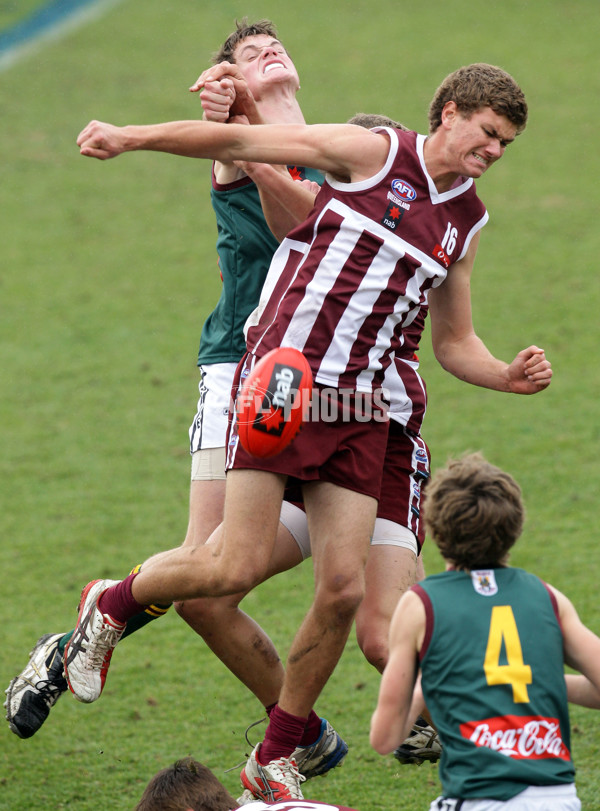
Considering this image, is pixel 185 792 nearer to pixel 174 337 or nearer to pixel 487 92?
pixel 487 92

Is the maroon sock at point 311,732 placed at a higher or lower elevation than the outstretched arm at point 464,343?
lower

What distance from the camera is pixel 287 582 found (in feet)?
25.3

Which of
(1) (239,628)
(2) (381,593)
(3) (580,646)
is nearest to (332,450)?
(2) (381,593)

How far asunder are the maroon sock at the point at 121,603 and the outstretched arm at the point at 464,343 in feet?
5.20

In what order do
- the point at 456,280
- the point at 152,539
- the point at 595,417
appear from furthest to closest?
the point at 595,417, the point at 152,539, the point at 456,280

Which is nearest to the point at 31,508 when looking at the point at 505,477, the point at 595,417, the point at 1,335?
the point at 1,335

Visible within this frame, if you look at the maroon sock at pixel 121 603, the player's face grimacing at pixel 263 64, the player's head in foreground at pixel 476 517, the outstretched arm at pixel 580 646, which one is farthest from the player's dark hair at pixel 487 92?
the maroon sock at pixel 121 603

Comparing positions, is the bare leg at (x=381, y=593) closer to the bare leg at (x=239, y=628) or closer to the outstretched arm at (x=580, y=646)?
the bare leg at (x=239, y=628)

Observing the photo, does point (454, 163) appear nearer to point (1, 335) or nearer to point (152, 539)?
point (152, 539)

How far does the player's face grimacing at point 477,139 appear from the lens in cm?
398

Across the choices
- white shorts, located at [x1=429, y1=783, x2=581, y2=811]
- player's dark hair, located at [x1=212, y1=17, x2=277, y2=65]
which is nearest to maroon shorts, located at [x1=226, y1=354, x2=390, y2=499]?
white shorts, located at [x1=429, y1=783, x2=581, y2=811]

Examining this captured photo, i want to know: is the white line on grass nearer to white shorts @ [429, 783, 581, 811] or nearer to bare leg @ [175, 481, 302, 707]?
bare leg @ [175, 481, 302, 707]

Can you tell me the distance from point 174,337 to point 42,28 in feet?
34.8

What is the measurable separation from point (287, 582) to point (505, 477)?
4894 mm
